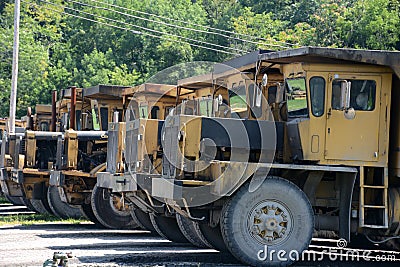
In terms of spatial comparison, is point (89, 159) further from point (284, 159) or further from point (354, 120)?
point (354, 120)

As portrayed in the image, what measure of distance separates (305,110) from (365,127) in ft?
2.82

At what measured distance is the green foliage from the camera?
41.5 metres

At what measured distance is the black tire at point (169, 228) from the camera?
52.3ft

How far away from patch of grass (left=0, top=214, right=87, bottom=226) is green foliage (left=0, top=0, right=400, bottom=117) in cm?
1890

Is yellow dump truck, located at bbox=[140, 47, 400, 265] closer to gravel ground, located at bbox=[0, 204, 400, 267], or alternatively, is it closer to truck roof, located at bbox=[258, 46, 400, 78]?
truck roof, located at bbox=[258, 46, 400, 78]

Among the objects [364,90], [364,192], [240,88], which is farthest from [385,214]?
[240,88]

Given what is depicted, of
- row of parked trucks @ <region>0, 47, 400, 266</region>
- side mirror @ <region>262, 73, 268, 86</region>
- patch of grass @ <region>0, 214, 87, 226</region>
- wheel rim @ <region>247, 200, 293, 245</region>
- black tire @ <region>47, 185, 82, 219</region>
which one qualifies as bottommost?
patch of grass @ <region>0, 214, 87, 226</region>

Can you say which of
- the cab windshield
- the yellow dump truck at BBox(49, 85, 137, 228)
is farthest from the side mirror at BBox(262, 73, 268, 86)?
the yellow dump truck at BBox(49, 85, 137, 228)

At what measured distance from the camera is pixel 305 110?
13.0 metres

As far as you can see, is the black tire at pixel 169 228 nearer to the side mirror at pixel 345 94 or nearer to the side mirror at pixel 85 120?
the side mirror at pixel 345 94

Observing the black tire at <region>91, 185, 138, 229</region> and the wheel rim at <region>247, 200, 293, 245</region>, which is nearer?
the wheel rim at <region>247, 200, 293, 245</region>

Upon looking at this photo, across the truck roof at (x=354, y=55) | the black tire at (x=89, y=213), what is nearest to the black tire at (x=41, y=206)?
the black tire at (x=89, y=213)

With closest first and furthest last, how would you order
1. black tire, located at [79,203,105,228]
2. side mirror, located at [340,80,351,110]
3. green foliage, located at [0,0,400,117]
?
1. side mirror, located at [340,80,351,110]
2. black tire, located at [79,203,105,228]
3. green foliage, located at [0,0,400,117]

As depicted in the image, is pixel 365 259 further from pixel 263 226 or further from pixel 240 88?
pixel 240 88
